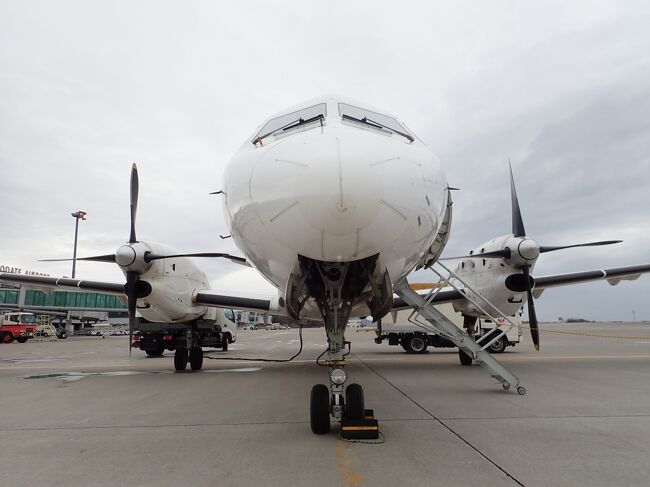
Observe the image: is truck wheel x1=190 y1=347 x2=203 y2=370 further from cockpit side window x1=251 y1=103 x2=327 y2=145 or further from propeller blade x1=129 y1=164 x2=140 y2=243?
cockpit side window x1=251 y1=103 x2=327 y2=145

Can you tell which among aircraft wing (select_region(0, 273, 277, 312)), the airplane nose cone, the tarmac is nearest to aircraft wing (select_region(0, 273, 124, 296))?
aircraft wing (select_region(0, 273, 277, 312))

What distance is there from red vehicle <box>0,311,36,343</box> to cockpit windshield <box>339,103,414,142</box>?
37.0 m

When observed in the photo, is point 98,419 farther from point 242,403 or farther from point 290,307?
point 290,307

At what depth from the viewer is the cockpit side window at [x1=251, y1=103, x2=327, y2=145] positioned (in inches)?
167

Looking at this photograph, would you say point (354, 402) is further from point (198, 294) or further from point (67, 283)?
point (67, 283)

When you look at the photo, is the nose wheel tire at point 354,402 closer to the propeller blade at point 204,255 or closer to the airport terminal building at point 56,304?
the propeller blade at point 204,255

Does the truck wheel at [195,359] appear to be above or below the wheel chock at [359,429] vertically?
above

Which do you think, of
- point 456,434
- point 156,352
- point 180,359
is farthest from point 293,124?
point 156,352

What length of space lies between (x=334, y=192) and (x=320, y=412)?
2542mm

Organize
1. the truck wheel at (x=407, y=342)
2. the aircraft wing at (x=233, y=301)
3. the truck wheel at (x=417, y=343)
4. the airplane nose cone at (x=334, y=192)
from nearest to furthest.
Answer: the airplane nose cone at (x=334, y=192) → the aircraft wing at (x=233, y=301) → the truck wheel at (x=417, y=343) → the truck wheel at (x=407, y=342)

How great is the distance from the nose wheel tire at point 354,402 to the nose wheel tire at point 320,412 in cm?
22

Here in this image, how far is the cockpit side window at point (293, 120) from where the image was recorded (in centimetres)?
425

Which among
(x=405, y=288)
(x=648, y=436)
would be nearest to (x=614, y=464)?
(x=648, y=436)

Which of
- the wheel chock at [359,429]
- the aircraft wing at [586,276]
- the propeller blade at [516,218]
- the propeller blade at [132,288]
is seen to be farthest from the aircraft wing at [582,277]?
the wheel chock at [359,429]
